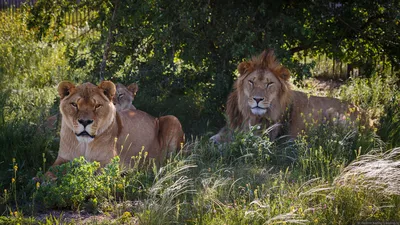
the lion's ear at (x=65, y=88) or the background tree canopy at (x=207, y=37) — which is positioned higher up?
the background tree canopy at (x=207, y=37)

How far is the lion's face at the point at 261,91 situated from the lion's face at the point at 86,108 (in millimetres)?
2020

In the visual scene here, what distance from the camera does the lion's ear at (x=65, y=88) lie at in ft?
19.3

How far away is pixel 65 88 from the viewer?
5.91m

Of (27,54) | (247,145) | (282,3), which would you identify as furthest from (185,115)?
(27,54)

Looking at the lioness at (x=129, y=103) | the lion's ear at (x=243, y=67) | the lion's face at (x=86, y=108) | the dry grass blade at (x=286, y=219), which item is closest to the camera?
the dry grass blade at (x=286, y=219)

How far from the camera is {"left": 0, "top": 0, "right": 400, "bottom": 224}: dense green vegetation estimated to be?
204 inches

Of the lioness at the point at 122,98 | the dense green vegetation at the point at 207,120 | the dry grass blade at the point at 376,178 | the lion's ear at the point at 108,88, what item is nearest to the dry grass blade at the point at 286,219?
the dense green vegetation at the point at 207,120

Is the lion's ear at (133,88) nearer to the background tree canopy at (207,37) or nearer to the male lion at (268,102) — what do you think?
the background tree canopy at (207,37)

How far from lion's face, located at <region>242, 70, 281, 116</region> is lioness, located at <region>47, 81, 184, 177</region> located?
141 centimetres

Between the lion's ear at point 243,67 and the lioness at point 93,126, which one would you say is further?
the lion's ear at point 243,67

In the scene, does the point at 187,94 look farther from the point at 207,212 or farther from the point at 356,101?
the point at 207,212

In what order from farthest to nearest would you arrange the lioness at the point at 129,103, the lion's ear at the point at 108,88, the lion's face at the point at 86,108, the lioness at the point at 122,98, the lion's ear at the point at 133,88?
the lion's ear at the point at 133,88 < the lioness at the point at 122,98 < the lioness at the point at 129,103 < the lion's ear at the point at 108,88 < the lion's face at the point at 86,108

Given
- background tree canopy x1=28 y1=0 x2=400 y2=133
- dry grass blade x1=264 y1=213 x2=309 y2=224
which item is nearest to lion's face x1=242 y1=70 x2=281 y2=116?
background tree canopy x1=28 y1=0 x2=400 y2=133

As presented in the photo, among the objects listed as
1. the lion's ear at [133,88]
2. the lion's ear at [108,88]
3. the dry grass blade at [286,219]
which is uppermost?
the lion's ear at [108,88]
